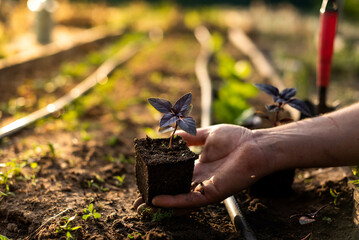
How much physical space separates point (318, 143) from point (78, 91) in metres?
2.73

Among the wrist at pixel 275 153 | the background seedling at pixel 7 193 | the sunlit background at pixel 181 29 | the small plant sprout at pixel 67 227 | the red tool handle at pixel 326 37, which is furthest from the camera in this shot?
the sunlit background at pixel 181 29

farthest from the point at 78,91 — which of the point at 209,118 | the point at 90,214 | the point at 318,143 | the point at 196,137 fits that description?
the point at 318,143

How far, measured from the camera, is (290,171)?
71.1 inches

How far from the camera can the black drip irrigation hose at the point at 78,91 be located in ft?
9.14

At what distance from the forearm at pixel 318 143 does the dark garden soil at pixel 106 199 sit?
0.24 m

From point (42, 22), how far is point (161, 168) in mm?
6545

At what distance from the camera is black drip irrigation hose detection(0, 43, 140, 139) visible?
9.14ft

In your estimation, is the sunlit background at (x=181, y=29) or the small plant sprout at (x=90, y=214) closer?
the small plant sprout at (x=90, y=214)

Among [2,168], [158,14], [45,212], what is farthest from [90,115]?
[158,14]

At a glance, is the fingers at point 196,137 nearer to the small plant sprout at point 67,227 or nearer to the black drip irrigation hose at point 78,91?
the small plant sprout at point 67,227

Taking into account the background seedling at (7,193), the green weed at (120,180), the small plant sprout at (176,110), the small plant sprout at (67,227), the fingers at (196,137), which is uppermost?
the small plant sprout at (176,110)

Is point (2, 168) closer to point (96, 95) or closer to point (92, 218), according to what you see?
point (92, 218)

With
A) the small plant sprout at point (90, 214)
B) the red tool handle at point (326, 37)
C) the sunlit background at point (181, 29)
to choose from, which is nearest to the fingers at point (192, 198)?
the small plant sprout at point (90, 214)

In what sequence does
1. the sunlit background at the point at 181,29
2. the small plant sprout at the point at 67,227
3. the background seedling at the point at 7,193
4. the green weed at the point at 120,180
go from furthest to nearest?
1. the sunlit background at the point at 181,29
2. the green weed at the point at 120,180
3. the background seedling at the point at 7,193
4. the small plant sprout at the point at 67,227
